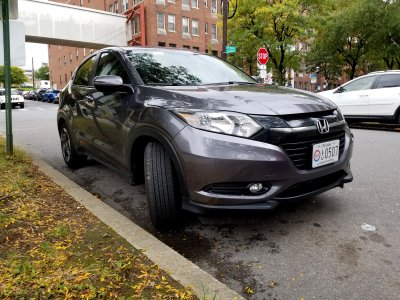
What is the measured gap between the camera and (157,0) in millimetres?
35031

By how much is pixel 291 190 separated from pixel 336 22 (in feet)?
89.0

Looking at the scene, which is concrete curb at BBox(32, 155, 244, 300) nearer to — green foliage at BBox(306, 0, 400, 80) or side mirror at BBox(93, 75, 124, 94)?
side mirror at BBox(93, 75, 124, 94)

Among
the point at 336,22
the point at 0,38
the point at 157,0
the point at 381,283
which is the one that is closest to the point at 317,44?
the point at 336,22

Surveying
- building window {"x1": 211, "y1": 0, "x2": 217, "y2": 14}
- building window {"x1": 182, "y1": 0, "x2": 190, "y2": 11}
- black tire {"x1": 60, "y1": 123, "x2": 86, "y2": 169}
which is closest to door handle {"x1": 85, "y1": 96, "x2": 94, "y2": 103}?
black tire {"x1": 60, "y1": 123, "x2": 86, "y2": 169}

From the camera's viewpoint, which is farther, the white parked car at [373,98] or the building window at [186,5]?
the building window at [186,5]

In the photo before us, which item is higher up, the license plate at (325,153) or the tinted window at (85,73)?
the tinted window at (85,73)

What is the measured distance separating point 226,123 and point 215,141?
0.54 ft

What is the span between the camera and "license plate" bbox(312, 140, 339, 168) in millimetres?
2887

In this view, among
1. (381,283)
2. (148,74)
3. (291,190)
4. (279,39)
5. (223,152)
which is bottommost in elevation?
(381,283)

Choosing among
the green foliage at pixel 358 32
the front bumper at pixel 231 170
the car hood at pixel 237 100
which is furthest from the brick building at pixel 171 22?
the front bumper at pixel 231 170

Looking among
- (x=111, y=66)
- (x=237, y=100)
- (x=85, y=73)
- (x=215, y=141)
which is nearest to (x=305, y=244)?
(x=215, y=141)

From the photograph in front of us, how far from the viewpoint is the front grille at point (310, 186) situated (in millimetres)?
2791

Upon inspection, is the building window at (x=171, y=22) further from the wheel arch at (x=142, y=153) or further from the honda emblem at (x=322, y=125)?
the honda emblem at (x=322, y=125)

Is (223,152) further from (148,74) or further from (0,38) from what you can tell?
(0,38)
